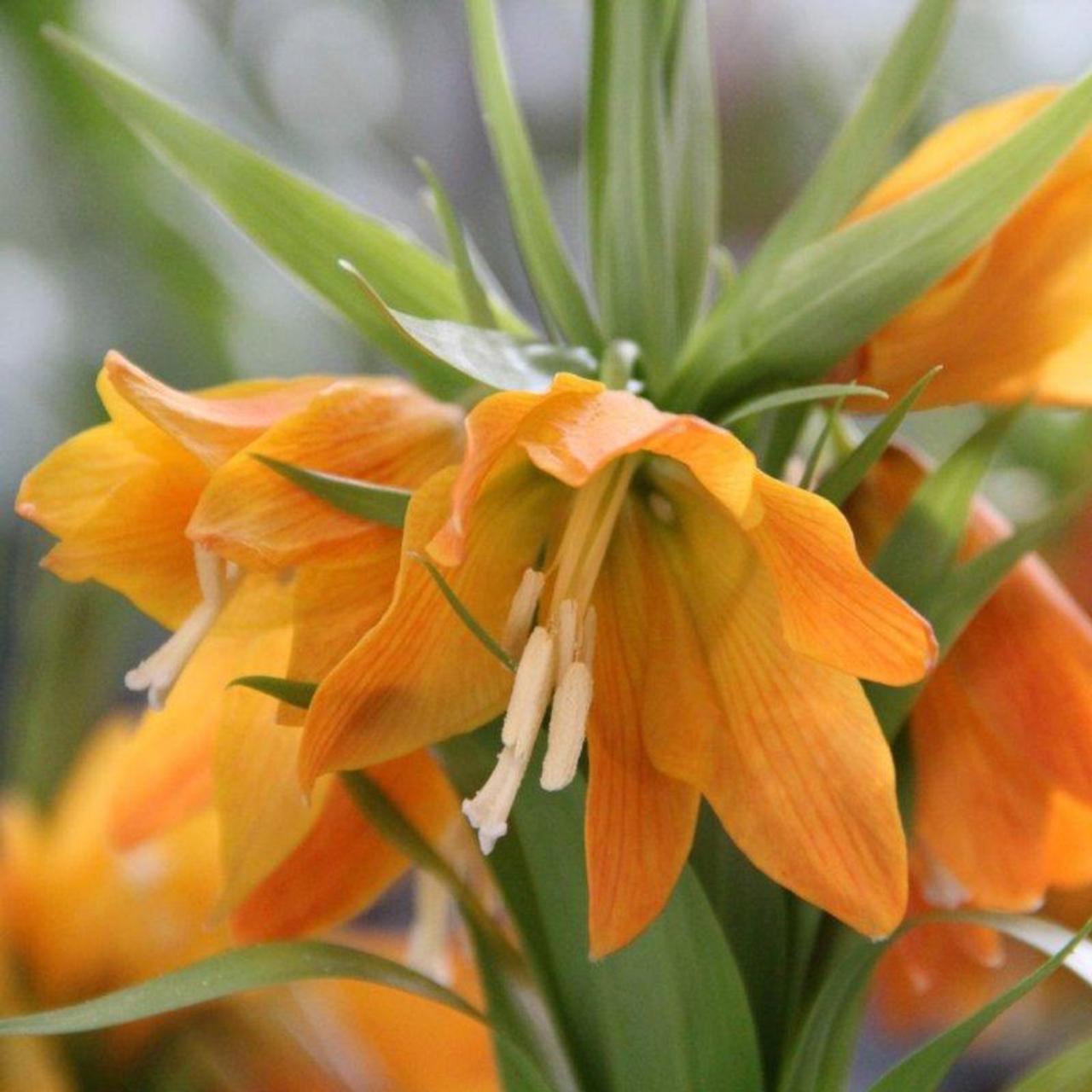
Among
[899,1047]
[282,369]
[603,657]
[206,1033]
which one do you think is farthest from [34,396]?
[603,657]

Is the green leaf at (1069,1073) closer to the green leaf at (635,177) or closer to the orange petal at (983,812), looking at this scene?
the orange petal at (983,812)

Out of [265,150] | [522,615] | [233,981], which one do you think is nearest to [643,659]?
[522,615]

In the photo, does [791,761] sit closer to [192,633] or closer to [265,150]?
[192,633]

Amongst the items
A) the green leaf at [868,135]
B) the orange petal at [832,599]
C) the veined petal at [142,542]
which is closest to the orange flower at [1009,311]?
the green leaf at [868,135]

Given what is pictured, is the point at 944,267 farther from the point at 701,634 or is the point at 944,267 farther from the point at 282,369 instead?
the point at 282,369

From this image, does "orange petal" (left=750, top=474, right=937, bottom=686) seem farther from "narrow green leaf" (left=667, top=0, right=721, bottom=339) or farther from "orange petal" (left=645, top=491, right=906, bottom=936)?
"narrow green leaf" (left=667, top=0, right=721, bottom=339)

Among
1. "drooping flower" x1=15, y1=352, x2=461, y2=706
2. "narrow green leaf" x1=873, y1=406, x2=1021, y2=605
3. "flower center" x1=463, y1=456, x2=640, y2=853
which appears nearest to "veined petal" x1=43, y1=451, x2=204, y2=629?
"drooping flower" x1=15, y1=352, x2=461, y2=706

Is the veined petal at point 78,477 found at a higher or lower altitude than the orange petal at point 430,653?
higher
